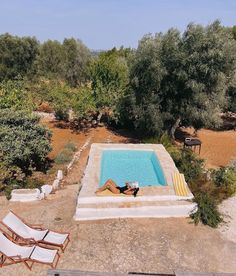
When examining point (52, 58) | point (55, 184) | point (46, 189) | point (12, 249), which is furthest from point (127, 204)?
point (52, 58)

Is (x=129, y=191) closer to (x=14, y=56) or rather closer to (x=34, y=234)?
(x=34, y=234)

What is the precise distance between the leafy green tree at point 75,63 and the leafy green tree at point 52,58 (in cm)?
79

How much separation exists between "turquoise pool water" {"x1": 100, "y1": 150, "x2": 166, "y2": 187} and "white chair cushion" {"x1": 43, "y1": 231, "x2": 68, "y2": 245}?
5311 millimetres

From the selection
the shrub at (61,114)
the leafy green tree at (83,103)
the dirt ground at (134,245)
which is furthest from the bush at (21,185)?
the shrub at (61,114)

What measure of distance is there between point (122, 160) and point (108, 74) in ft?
38.5

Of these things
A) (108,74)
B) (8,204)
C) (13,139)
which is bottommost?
(8,204)

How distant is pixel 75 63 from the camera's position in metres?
52.5

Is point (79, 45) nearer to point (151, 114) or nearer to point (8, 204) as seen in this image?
point (151, 114)

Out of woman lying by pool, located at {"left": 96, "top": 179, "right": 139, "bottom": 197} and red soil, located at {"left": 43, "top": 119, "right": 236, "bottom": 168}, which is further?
red soil, located at {"left": 43, "top": 119, "right": 236, "bottom": 168}

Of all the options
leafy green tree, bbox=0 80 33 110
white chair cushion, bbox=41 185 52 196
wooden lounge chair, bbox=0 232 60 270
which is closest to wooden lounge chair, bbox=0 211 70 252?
wooden lounge chair, bbox=0 232 60 270

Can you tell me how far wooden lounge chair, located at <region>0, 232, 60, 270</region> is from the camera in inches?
412

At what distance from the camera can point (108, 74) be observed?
30.2 metres

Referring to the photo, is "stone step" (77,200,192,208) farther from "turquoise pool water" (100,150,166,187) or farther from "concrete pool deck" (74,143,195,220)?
"turquoise pool water" (100,150,166,187)

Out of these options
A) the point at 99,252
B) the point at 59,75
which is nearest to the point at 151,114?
the point at 99,252
